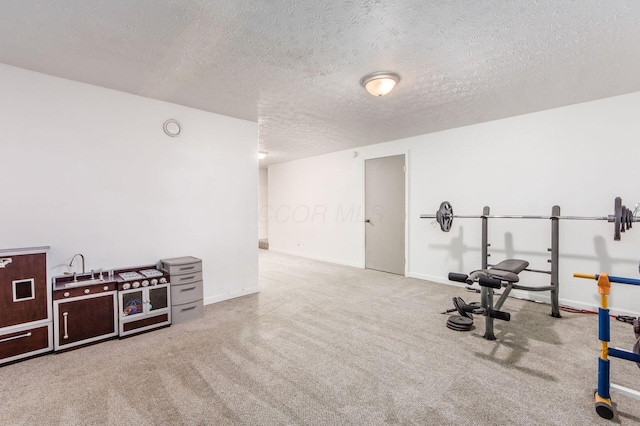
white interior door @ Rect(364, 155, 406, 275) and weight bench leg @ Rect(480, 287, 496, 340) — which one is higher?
white interior door @ Rect(364, 155, 406, 275)

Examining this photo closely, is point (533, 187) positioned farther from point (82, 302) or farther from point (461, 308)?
point (82, 302)

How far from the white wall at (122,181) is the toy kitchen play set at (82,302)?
0.35 meters

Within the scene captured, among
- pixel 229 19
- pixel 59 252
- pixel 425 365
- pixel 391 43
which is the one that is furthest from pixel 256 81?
pixel 425 365

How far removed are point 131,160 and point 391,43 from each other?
9.56ft

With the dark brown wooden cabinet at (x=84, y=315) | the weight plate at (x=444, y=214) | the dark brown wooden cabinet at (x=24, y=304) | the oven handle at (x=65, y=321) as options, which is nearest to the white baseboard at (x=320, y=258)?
the weight plate at (x=444, y=214)

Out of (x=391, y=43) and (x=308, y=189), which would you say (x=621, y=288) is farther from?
(x=308, y=189)

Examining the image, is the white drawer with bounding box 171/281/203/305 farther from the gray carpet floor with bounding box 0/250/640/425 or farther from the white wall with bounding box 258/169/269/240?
the white wall with bounding box 258/169/269/240

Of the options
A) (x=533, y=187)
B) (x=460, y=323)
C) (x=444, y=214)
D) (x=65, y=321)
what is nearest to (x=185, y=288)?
(x=65, y=321)

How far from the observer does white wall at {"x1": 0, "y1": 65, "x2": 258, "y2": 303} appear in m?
2.63

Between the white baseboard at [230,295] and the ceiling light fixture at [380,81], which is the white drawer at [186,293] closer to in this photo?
the white baseboard at [230,295]

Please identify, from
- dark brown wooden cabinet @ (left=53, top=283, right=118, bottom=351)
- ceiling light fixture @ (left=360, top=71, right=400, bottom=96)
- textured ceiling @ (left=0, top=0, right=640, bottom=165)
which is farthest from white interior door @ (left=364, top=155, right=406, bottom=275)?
dark brown wooden cabinet @ (left=53, top=283, right=118, bottom=351)

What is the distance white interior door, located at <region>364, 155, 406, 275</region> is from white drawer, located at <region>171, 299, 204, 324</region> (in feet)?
11.3

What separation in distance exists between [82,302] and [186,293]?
91 cm

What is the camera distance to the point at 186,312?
10.7ft
